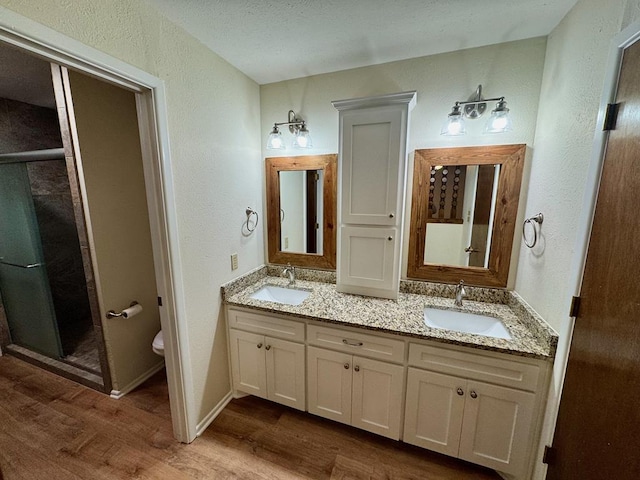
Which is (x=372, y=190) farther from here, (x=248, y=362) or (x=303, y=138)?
(x=248, y=362)

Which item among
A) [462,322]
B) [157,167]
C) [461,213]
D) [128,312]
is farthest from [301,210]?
[128,312]

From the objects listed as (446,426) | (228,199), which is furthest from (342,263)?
(446,426)

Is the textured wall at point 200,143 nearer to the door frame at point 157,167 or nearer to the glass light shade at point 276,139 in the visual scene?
the door frame at point 157,167

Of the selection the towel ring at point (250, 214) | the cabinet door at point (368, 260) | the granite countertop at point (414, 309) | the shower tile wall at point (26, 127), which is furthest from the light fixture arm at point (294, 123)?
the shower tile wall at point (26, 127)

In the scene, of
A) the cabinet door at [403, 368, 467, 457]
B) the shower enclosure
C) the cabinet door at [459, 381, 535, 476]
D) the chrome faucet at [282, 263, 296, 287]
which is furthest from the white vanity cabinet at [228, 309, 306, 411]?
the shower enclosure

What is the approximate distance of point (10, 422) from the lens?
5.57 feet

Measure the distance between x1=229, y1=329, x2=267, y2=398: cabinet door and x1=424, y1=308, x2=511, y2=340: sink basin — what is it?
113 cm

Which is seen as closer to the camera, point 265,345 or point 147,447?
point 147,447

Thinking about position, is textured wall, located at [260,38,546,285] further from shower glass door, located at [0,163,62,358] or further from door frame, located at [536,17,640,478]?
shower glass door, located at [0,163,62,358]

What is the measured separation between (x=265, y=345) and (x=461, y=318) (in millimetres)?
1299

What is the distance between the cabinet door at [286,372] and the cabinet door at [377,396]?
1.18 feet

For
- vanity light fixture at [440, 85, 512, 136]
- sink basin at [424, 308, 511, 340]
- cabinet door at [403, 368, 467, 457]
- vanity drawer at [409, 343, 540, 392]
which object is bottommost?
cabinet door at [403, 368, 467, 457]

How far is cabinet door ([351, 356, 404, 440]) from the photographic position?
147 cm

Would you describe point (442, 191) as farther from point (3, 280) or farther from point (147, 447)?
point (3, 280)
